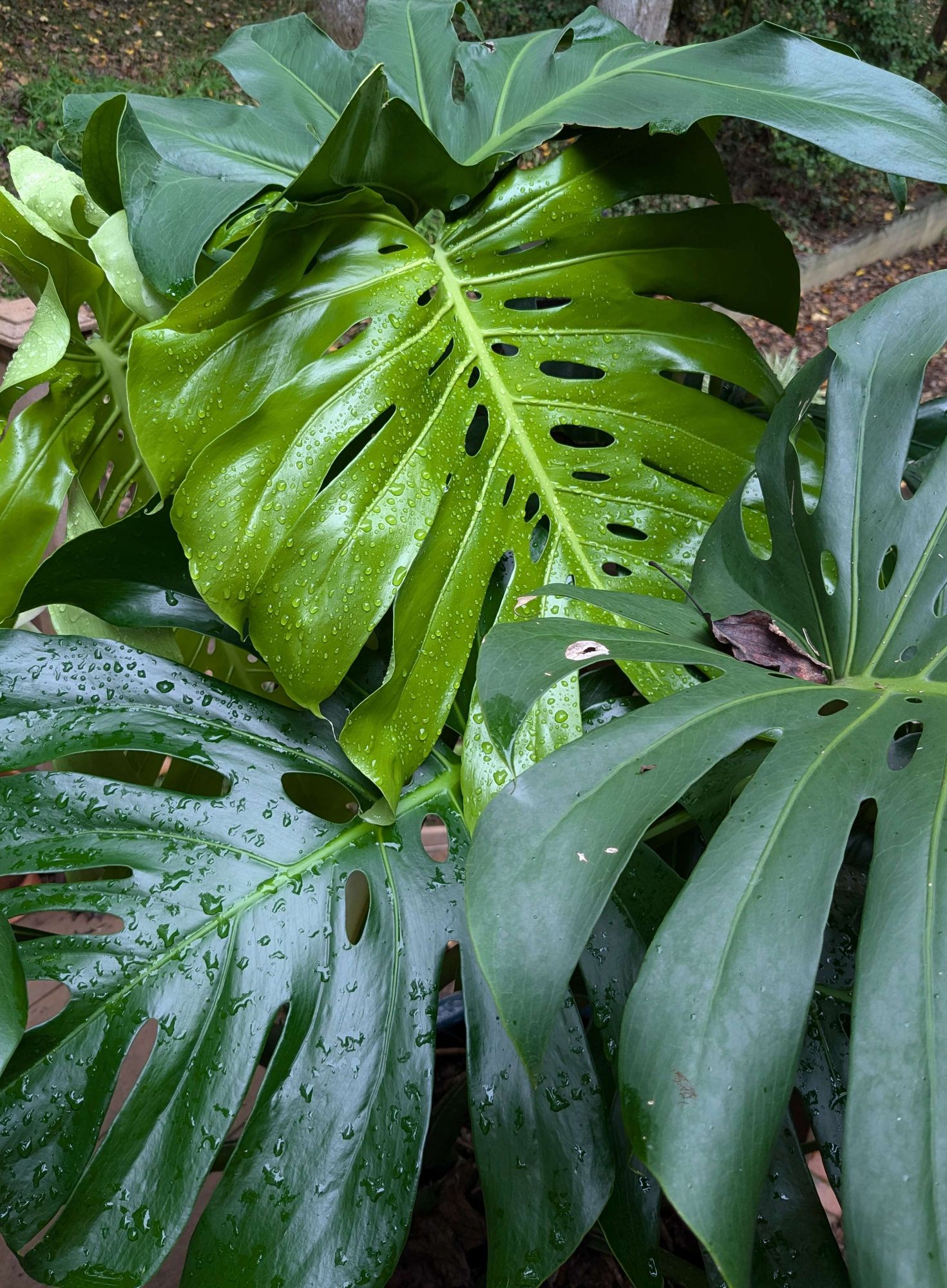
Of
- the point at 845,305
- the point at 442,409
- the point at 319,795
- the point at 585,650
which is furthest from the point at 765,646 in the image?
the point at 845,305

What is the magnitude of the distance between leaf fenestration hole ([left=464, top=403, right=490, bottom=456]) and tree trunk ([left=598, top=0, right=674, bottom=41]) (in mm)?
1925

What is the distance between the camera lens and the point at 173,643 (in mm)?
937

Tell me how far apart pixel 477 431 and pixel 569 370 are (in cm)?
15

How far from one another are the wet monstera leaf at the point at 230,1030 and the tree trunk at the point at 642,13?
2.31 metres

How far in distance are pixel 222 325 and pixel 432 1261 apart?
1.06 meters

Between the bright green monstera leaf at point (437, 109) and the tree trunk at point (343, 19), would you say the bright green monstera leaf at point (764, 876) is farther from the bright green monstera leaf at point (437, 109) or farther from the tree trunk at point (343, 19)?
the tree trunk at point (343, 19)

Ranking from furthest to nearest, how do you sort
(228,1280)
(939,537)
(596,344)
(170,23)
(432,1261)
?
(170,23) → (432,1261) → (596,344) → (939,537) → (228,1280)

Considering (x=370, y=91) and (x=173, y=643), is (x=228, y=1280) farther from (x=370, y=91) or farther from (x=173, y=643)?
(x=370, y=91)

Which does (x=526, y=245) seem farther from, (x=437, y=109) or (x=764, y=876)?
(x=764, y=876)

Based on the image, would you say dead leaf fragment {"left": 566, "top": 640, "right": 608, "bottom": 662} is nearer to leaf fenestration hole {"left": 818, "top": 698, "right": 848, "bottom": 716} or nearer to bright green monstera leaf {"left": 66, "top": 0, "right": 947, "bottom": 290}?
leaf fenestration hole {"left": 818, "top": 698, "right": 848, "bottom": 716}

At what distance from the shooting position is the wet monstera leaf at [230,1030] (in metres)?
0.59

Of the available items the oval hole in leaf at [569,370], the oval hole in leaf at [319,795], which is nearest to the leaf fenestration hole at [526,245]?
the oval hole in leaf at [569,370]

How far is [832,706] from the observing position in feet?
2.38

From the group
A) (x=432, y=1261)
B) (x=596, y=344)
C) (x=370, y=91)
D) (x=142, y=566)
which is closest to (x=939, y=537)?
(x=596, y=344)
